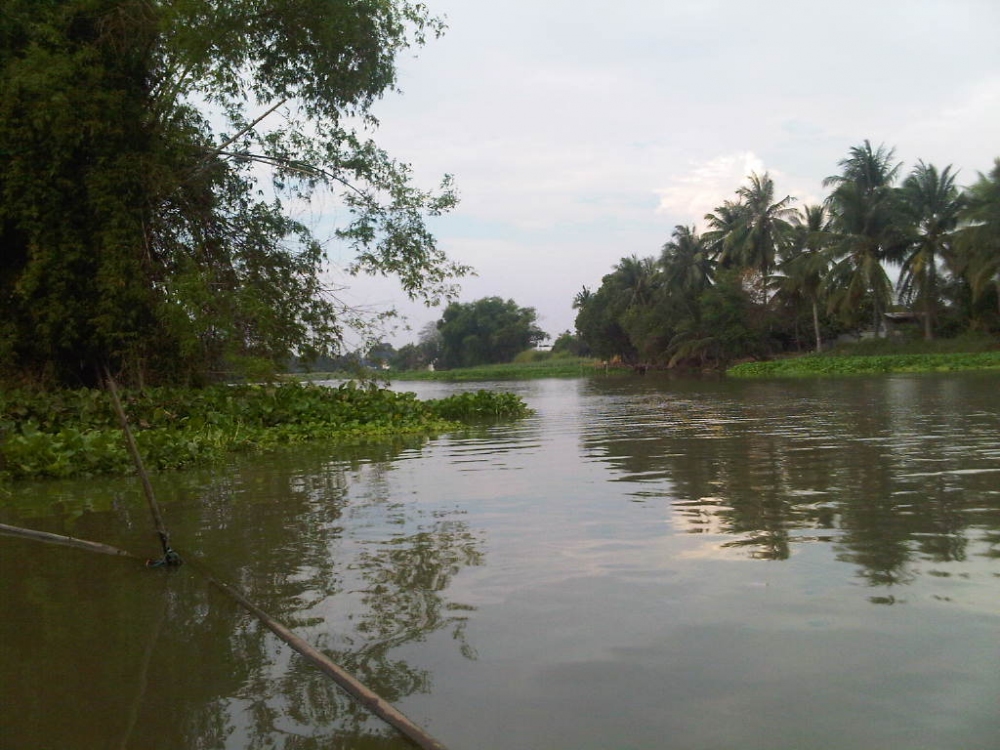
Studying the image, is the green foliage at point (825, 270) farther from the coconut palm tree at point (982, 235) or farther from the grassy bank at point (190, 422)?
the grassy bank at point (190, 422)

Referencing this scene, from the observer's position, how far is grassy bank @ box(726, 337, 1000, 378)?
34.6 m

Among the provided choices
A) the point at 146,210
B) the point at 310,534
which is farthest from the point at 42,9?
the point at 310,534

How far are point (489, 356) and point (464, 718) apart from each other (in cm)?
8981

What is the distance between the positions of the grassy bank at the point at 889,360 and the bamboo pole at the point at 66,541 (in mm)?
33961

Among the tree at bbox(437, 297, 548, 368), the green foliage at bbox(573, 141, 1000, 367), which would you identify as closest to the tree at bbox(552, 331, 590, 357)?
the tree at bbox(437, 297, 548, 368)

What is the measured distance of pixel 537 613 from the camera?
3891 mm

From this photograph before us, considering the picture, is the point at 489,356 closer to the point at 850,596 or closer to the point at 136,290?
the point at 136,290

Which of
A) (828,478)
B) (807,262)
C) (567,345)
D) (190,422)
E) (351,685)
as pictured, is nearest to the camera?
(351,685)

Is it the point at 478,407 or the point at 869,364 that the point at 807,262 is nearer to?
the point at 869,364

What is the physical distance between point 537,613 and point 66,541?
11.1 feet

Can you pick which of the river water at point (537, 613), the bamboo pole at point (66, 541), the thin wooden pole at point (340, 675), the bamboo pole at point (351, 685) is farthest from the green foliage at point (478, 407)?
the bamboo pole at point (351, 685)

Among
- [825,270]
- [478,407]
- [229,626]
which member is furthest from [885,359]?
[229,626]

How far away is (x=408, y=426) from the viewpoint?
15.2 metres

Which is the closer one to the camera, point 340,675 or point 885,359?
point 340,675
